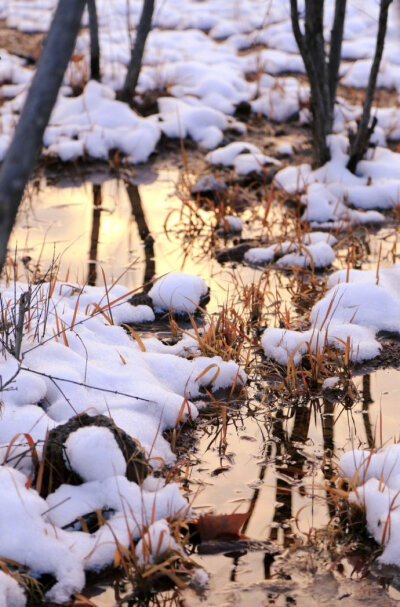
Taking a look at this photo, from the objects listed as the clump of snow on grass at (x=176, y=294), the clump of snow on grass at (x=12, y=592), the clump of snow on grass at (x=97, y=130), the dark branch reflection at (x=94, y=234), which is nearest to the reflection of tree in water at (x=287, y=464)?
the clump of snow on grass at (x=12, y=592)

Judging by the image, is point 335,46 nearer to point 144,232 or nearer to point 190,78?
point 144,232

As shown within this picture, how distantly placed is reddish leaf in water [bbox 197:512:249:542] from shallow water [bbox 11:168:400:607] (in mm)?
61

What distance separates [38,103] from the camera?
174cm

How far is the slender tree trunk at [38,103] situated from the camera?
5.66 feet

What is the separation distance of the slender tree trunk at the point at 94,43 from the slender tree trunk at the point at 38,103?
19.0ft

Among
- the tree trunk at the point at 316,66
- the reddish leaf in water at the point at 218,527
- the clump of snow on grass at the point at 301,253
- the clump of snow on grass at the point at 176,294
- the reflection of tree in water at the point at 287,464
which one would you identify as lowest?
the reddish leaf in water at the point at 218,527

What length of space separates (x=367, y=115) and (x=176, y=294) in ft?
7.97

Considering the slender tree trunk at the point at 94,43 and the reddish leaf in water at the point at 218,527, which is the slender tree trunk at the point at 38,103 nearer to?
the reddish leaf in water at the point at 218,527

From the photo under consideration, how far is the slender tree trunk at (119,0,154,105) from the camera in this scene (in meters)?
6.72

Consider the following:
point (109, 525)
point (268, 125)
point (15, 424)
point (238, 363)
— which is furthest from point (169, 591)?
point (268, 125)

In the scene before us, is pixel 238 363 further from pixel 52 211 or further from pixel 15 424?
pixel 52 211

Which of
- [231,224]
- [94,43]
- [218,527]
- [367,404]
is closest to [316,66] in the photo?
[231,224]

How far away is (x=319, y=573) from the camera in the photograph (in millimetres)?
2373

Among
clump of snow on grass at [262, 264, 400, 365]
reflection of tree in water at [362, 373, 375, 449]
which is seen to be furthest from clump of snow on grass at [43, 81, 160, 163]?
reflection of tree in water at [362, 373, 375, 449]
